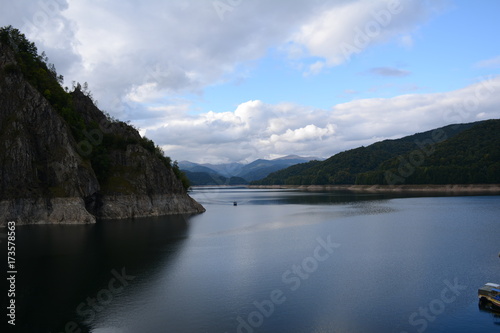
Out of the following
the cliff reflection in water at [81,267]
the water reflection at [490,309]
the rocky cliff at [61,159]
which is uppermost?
the rocky cliff at [61,159]

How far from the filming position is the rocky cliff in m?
83.4

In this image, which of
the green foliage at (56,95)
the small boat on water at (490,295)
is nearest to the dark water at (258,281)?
the small boat on water at (490,295)

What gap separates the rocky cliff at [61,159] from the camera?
83.4 meters

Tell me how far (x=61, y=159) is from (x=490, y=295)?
3522 inches

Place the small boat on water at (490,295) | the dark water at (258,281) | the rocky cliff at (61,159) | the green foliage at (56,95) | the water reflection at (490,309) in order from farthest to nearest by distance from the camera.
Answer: the green foliage at (56,95) → the rocky cliff at (61,159) → the small boat on water at (490,295) → the water reflection at (490,309) → the dark water at (258,281)

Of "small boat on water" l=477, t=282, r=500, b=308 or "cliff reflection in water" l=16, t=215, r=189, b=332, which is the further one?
"small boat on water" l=477, t=282, r=500, b=308

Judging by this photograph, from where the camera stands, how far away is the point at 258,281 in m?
38.9

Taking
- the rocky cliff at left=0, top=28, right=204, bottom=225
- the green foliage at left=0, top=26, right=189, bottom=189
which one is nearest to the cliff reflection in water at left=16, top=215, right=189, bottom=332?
the rocky cliff at left=0, top=28, right=204, bottom=225

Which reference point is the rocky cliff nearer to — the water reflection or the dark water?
the dark water

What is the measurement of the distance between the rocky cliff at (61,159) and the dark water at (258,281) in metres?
14.3

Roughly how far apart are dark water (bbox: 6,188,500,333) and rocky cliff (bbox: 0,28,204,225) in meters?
14.3

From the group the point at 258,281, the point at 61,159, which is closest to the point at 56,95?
the point at 61,159

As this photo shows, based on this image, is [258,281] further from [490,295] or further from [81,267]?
[81,267]

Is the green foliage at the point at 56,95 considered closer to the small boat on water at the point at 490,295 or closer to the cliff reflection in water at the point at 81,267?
the cliff reflection in water at the point at 81,267
